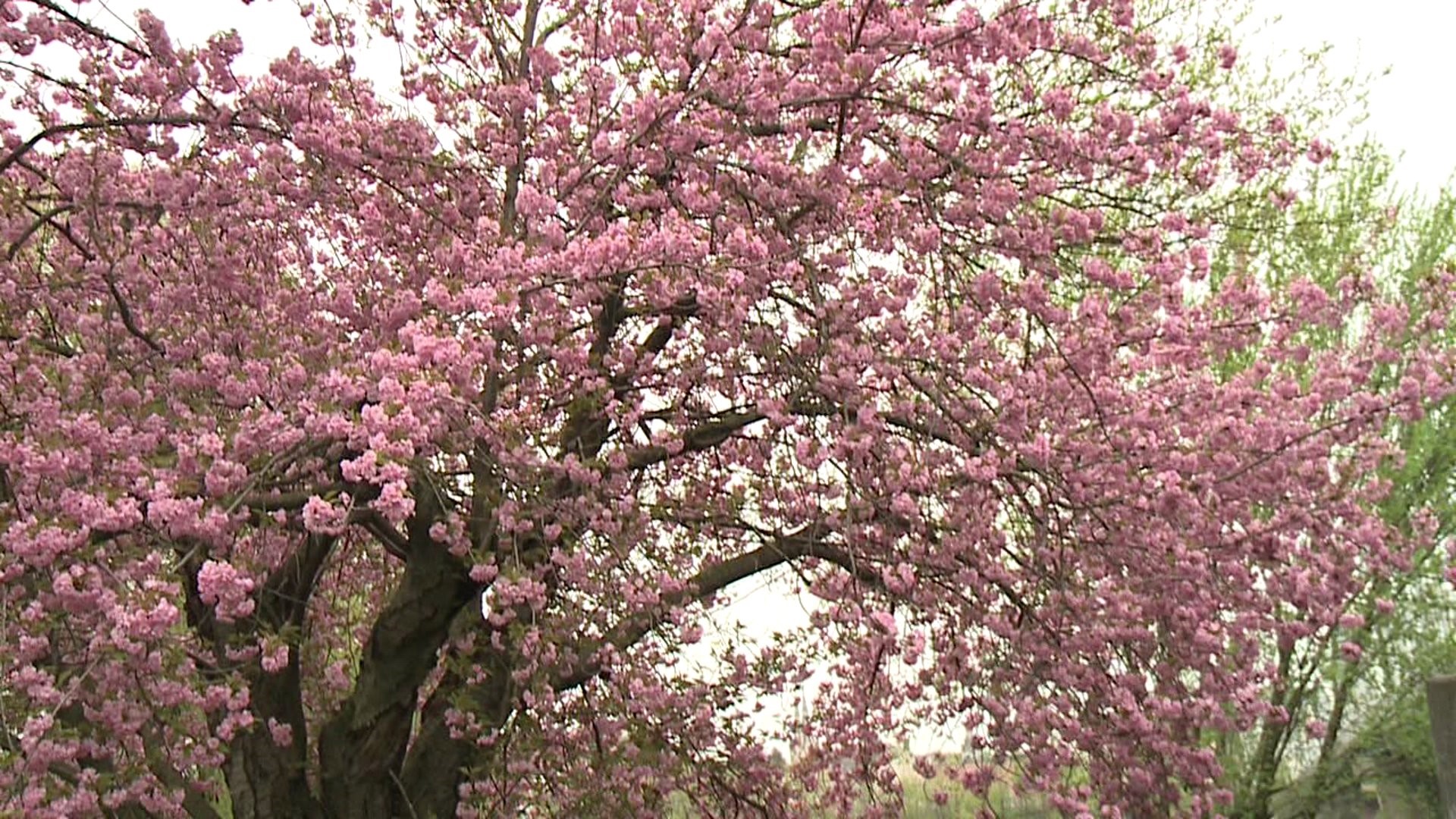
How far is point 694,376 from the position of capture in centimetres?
743

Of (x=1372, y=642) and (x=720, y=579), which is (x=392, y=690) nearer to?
(x=720, y=579)

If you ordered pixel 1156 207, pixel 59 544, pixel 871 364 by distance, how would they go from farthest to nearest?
pixel 1156 207
pixel 871 364
pixel 59 544

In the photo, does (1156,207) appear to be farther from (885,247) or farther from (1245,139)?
(885,247)

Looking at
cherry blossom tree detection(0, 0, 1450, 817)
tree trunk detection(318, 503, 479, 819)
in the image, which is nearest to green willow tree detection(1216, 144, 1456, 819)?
cherry blossom tree detection(0, 0, 1450, 817)

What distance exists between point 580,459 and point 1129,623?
9.07 feet

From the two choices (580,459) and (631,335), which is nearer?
(580,459)

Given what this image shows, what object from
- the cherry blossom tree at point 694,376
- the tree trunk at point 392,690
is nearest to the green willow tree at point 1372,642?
the cherry blossom tree at point 694,376

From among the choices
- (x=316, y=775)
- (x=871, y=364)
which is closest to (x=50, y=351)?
(x=316, y=775)

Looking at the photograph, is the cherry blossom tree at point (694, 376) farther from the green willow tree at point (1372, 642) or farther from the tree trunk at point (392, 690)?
the green willow tree at point (1372, 642)

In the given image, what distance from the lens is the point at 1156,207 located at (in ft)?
25.0

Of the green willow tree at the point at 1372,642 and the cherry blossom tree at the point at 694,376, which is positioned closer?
the cherry blossom tree at the point at 694,376

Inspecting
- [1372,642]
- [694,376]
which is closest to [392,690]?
[694,376]

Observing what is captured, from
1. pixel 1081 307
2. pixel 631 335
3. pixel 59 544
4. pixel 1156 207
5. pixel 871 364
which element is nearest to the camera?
pixel 59 544

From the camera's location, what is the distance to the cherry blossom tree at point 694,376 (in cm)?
625
